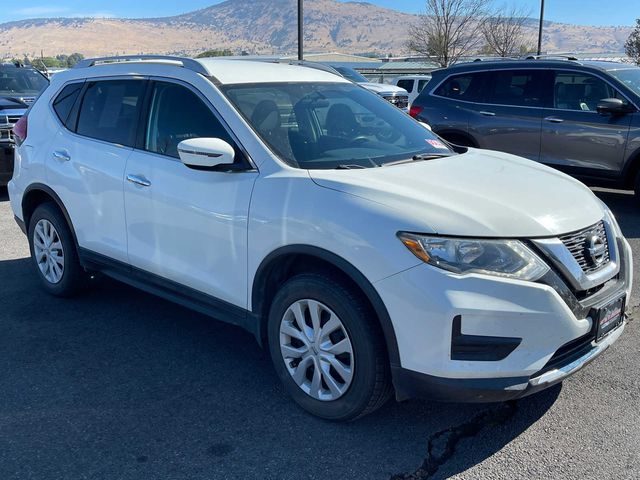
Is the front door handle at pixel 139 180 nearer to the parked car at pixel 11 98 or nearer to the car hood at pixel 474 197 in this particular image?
the car hood at pixel 474 197

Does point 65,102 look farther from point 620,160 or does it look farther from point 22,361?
point 620,160

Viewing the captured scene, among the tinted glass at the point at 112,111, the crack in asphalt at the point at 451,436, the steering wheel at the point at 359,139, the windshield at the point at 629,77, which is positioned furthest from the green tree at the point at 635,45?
the crack in asphalt at the point at 451,436

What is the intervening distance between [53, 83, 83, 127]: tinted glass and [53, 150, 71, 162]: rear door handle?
0.23 metres

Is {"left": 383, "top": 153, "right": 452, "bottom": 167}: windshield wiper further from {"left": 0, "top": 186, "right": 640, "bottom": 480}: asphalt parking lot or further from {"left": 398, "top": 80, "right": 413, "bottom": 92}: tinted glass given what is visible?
{"left": 398, "top": 80, "right": 413, "bottom": 92}: tinted glass

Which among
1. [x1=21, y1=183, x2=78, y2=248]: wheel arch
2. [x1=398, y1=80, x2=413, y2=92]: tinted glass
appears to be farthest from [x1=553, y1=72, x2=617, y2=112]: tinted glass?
[x1=398, y1=80, x2=413, y2=92]: tinted glass

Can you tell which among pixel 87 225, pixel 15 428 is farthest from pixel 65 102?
pixel 15 428

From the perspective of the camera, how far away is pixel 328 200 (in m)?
3.20

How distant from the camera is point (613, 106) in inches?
303

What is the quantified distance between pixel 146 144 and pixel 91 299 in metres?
1.71

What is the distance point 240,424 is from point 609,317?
195 centimetres

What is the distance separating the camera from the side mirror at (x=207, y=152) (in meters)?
3.53

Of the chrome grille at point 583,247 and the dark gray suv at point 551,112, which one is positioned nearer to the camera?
the chrome grille at point 583,247

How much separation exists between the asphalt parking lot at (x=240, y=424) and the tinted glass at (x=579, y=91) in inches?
175

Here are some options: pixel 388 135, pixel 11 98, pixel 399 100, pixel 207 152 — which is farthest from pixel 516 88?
pixel 399 100
